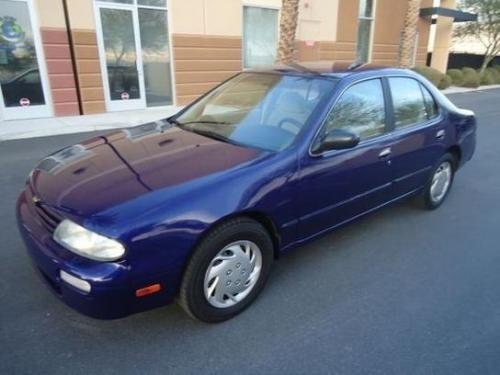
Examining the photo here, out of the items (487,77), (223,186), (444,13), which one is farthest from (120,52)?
(487,77)

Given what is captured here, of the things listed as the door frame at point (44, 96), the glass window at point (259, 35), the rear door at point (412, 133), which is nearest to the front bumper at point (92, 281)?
the rear door at point (412, 133)

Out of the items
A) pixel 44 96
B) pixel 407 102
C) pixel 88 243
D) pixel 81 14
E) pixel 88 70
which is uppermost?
pixel 81 14

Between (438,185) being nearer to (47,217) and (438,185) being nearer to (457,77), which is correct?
(47,217)

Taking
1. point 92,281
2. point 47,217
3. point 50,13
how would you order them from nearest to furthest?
point 92,281, point 47,217, point 50,13

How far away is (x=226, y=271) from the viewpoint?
8.27ft

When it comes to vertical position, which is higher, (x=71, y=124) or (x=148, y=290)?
(x=148, y=290)

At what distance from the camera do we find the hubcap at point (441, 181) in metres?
4.34

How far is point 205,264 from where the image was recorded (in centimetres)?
237

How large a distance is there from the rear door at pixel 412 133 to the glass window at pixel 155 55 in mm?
8272

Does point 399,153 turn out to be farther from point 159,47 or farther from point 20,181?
point 159,47

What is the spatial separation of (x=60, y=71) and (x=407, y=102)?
8.31 metres

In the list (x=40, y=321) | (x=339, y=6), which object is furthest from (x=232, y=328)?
(x=339, y=6)

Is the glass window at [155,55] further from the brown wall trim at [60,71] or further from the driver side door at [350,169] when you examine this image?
the driver side door at [350,169]

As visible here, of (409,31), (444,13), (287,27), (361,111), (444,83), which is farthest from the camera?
(444,13)
